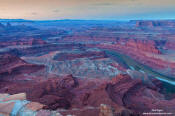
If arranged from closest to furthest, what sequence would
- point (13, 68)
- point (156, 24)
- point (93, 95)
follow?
point (93, 95), point (13, 68), point (156, 24)

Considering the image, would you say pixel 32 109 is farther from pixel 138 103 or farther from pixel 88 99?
pixel 138 103

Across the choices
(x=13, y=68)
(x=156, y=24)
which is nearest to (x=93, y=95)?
(x=13, y=68)

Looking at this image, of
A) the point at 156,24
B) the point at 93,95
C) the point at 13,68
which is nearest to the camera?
the point at 93,95

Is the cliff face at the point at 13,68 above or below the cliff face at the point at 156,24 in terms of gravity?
below

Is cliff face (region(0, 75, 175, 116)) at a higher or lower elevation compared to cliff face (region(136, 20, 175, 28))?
lower

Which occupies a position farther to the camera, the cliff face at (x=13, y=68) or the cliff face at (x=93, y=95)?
the cliff face at (x=13, y=68)

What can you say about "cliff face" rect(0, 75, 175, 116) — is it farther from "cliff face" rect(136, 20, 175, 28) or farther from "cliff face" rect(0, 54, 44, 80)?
"cliff face" rect(136, 20, 175, 28)

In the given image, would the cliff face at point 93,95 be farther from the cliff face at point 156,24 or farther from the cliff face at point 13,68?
the cliff face at point 156,24

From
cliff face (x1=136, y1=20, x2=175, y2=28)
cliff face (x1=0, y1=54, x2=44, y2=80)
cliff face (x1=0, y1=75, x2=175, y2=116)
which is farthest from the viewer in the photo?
cliff face (x1=136, y1=20, x2=175, y2=28)

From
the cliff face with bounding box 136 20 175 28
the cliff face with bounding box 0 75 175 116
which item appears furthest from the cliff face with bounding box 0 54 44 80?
the cliff face with bounding box 136 20 175 28

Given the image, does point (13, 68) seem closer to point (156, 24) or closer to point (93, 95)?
point (93, 95)

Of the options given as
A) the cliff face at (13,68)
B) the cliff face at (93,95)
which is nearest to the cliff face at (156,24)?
the cliff face at (93,95)
